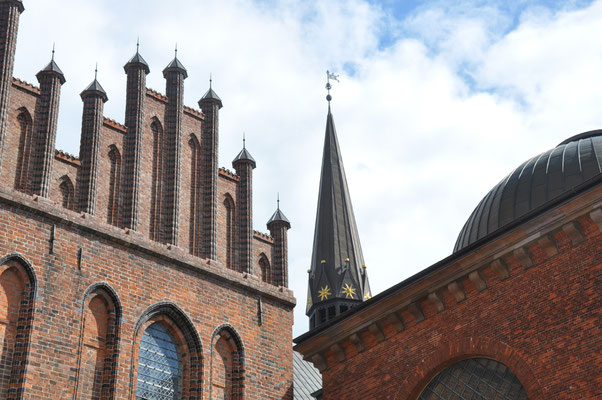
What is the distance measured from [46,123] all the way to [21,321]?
175 inches

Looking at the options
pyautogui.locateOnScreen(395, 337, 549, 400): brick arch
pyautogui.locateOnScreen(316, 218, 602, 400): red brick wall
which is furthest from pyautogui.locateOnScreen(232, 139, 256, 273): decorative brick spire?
pyautogui.locateOnScreen(395, 337, 549, 400): brick arch

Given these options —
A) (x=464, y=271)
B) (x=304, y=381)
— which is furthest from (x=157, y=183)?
(x=304, y=381)

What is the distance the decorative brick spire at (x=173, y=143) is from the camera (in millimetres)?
19948

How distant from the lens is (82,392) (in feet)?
55.7

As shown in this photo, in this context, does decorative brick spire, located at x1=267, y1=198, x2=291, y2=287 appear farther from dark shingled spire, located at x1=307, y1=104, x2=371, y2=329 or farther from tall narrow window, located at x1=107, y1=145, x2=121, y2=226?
dark shingled spire, located at x1=307, y1=104, x2=371, y2=329

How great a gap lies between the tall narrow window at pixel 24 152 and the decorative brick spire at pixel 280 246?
6625 mm

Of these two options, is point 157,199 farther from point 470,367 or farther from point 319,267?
point 319,267

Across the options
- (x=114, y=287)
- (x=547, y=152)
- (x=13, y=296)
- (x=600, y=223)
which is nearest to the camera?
(x=600, y=223)

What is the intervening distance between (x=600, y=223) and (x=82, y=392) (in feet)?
33.6

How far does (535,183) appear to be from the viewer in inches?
863

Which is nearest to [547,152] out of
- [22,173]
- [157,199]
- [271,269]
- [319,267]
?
[271,269]

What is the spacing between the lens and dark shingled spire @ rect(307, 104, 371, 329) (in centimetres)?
3716

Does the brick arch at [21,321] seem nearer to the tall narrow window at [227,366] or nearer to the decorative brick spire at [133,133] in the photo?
the decorative brick spire at [133,133]

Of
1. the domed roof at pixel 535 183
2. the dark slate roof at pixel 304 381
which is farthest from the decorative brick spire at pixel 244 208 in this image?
the dark slate roof at pixel 304 381
